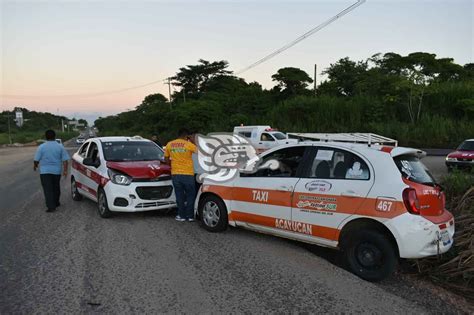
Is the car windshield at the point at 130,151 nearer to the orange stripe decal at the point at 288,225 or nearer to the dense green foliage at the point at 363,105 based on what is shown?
the orange stripe decal at the point at 288,225

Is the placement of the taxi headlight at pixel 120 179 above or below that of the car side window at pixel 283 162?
below

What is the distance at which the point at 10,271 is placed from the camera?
491 cm

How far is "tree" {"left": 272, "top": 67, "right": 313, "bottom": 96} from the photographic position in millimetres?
46438

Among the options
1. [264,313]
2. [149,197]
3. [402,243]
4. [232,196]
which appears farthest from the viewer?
[149,197]

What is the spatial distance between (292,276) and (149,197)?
12.6ft

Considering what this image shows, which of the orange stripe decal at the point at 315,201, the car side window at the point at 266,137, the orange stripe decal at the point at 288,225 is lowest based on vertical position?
the orange stripe decal at the point at 288,225

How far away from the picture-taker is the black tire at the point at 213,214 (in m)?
6.61

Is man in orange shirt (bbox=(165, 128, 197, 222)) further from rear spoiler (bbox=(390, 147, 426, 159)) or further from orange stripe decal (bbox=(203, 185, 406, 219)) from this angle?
rear spoiler (bbox=(390, 147, 426, 159))

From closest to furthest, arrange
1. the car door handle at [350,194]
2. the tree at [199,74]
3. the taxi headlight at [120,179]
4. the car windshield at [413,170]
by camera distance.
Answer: the car windshield at [413,170], the car door handle at [350,194], the taxi headlight at [120,179], the tree at [199,74]

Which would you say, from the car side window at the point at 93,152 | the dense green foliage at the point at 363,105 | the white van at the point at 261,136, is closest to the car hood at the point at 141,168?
the car side window at the point at 93,152

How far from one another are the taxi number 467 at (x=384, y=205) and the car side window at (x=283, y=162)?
134cm

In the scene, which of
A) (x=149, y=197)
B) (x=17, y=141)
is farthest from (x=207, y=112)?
(x=17, y=141)

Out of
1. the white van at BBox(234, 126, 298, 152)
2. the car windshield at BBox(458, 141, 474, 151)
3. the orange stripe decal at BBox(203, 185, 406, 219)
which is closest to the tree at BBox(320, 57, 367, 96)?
the white van at BBox(234, 126, 298, 152)

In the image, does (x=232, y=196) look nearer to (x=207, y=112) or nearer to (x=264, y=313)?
(x=264, y=313)
